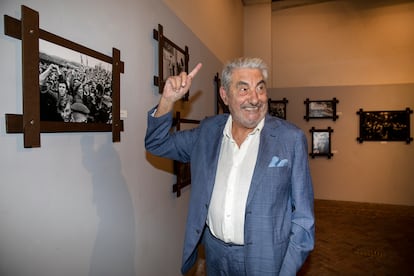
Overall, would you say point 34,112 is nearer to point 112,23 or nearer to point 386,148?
point 112,23

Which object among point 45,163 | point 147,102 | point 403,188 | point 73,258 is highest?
point 147,102

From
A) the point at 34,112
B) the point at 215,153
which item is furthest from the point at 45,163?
the point at 215,153

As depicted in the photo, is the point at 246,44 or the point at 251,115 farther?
the point at 246,44

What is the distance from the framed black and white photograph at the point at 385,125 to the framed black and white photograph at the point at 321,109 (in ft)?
1.52

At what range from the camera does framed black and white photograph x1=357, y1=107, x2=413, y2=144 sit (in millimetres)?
4996

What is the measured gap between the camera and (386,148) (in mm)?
5113

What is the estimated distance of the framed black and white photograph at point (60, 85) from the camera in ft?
3.13

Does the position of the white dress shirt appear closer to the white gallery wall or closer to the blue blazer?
the blue blazer

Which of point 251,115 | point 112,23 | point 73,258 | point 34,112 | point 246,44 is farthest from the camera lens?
point 246,44

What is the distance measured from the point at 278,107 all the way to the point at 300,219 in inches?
185

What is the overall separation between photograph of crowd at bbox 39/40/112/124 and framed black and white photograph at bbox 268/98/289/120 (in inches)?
184

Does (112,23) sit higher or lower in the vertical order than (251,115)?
higher

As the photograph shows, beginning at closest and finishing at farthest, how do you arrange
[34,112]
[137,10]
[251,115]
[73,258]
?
[34,112]
[73,258]
[251,115]
[137,10]

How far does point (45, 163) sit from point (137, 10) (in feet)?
3.63
